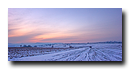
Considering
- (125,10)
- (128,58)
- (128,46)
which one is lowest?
(128,58)

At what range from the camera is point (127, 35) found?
25.7 feet
